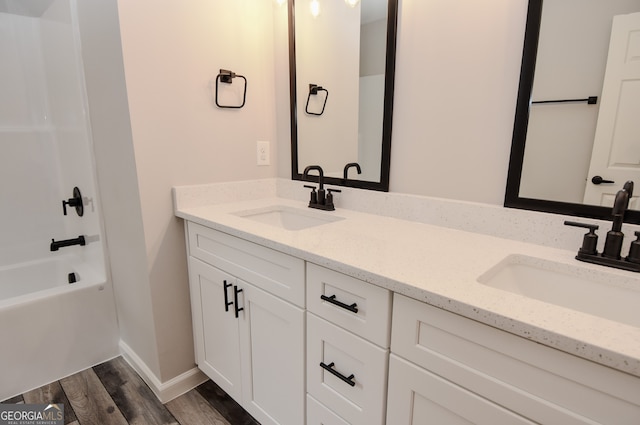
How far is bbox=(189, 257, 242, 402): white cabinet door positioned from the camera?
138 centimetres

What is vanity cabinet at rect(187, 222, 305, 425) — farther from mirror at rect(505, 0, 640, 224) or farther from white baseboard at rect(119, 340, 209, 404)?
mirror at rect(505, 0, 640, 224)

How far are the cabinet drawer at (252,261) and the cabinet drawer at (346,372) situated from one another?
0.40ft

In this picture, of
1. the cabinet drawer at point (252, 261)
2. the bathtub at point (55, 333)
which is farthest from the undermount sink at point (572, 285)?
the bathtub at point (55, 333)

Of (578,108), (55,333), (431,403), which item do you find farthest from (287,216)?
(55,333)

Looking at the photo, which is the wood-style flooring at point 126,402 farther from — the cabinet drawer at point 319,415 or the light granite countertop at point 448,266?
the light granite countertop at point 448,266

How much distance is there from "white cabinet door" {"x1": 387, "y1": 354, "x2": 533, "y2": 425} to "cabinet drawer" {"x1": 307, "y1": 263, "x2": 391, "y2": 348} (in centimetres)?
8

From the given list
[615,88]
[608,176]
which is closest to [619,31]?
[615,88]

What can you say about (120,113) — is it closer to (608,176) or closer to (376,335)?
(376,335)

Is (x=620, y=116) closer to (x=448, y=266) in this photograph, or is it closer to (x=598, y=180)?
(x=598, y=180)

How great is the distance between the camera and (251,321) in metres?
1.28

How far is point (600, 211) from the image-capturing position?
0.96 metres

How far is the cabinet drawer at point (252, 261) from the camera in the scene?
1065mm

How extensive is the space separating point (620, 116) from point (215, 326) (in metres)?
1.58

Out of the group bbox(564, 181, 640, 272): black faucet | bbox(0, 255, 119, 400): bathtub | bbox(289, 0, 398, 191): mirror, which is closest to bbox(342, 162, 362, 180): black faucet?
bbox(289, 0, 398, 191): mirror
